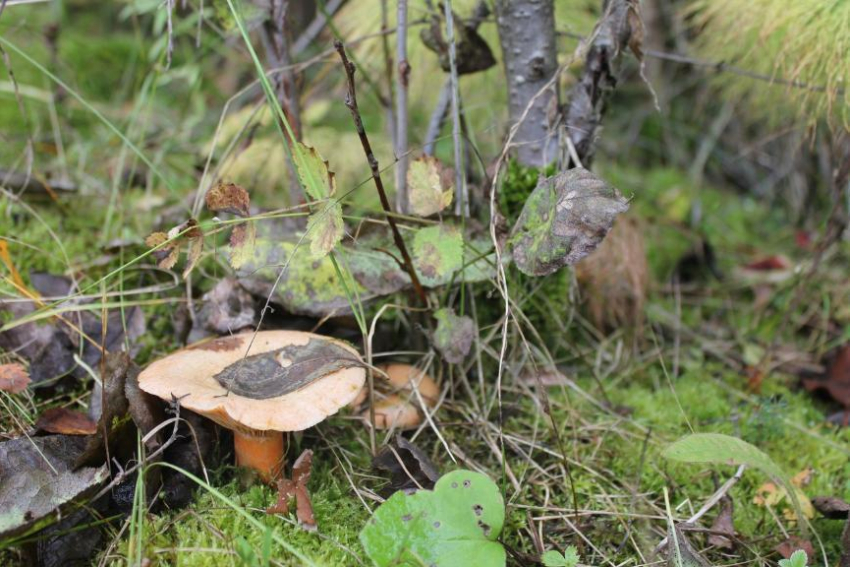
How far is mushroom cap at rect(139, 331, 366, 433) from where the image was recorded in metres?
1.19

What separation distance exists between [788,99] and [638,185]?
1110 millimetres

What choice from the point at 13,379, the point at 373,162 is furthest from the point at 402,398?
the point at 13,379

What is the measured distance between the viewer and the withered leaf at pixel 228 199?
1.26 metres

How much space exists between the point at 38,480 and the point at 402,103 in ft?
3.65

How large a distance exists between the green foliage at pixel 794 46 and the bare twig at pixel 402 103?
0.87m

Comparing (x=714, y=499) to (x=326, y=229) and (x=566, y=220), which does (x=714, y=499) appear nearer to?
(x=566, y=220)

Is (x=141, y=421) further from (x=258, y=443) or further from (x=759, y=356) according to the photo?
(x=759, y=356)

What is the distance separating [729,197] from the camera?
3.41 metres

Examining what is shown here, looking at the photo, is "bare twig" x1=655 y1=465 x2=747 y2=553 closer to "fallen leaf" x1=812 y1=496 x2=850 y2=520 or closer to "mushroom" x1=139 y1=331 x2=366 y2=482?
"fallen leaf" x1=812 y1=496 x2=850 y2=520

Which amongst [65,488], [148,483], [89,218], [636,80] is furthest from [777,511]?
[636,80]

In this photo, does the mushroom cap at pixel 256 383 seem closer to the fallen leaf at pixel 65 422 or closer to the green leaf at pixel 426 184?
the fallen leaf at pixel 65 422

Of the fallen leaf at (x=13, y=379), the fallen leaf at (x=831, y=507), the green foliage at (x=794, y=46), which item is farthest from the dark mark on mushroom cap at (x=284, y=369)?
the green foliage at (x=794, y=46)

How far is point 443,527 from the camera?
118 cm

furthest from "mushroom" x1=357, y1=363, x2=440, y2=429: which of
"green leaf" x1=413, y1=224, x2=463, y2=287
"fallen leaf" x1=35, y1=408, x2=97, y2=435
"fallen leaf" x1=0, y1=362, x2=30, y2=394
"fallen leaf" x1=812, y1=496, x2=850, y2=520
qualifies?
"fallen leaf" x1=812, y1=496, x2=850, y2=520
